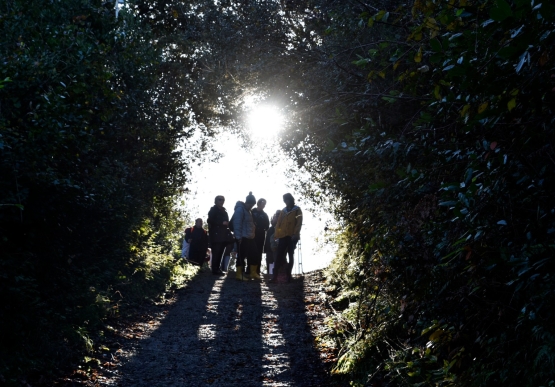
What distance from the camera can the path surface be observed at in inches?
305

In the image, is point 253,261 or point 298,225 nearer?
point 298,225

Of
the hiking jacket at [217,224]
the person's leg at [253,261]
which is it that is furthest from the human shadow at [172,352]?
the hiking jacket at [217,224]

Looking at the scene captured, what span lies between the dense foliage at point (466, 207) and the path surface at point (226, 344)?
3.41ft

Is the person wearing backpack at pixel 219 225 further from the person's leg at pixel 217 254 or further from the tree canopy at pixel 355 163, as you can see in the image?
Answer: the tree canopy at pixel 355 163

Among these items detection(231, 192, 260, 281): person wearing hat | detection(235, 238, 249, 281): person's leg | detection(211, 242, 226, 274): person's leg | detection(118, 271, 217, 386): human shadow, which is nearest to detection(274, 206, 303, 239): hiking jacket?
detection(231, 192, 260, 281): person wearing hat

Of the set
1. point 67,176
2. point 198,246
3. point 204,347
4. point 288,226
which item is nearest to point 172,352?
point 204,347

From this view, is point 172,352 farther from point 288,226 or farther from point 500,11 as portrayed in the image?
point 500,11

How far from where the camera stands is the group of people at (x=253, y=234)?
15.6 m

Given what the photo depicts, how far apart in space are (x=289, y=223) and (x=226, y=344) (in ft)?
20.7

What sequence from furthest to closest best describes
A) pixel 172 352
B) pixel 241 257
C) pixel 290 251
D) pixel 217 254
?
pixel 217 254 → pixel 241 257 → pixel 290 251 → pixel 172 352

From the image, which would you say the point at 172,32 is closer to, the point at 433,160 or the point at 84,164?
the point at 84,164

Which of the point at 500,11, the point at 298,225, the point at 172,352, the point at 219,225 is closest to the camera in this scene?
the point at 500,11

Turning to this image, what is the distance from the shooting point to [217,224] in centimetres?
1716

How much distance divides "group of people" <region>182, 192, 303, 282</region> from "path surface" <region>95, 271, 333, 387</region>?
5.54ft
